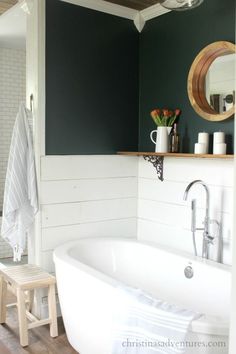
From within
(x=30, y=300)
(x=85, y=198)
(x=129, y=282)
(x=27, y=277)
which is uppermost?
(x=85, y=198)

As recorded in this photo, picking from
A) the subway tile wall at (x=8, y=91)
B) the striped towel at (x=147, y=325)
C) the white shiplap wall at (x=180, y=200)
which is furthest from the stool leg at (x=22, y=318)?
the subway tile wall at (x=8, y=91)

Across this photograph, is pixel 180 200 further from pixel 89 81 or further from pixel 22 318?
pixel 22 318

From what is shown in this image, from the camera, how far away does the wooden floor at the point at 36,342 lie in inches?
109

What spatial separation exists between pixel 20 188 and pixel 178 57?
Result: 168 centimetres

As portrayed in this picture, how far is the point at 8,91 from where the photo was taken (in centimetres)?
568

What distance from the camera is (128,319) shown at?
2.06m

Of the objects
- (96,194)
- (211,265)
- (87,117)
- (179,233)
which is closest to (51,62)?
(87,117)

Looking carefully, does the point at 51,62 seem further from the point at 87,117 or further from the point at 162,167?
the point at 162,167

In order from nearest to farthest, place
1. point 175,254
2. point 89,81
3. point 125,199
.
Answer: point 175,254 → point 89,81 → point 125,199

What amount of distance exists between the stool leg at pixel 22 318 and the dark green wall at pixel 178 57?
169 centimetres

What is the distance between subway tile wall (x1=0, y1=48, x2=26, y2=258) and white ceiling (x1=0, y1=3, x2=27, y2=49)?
6.8 inches

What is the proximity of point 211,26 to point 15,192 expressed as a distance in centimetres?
197

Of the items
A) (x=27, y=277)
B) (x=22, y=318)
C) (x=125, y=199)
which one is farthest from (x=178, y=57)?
(x=22, y=318)

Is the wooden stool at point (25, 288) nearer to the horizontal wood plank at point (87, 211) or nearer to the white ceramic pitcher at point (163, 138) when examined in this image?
the horizontal wood plank at point (87, 211)
